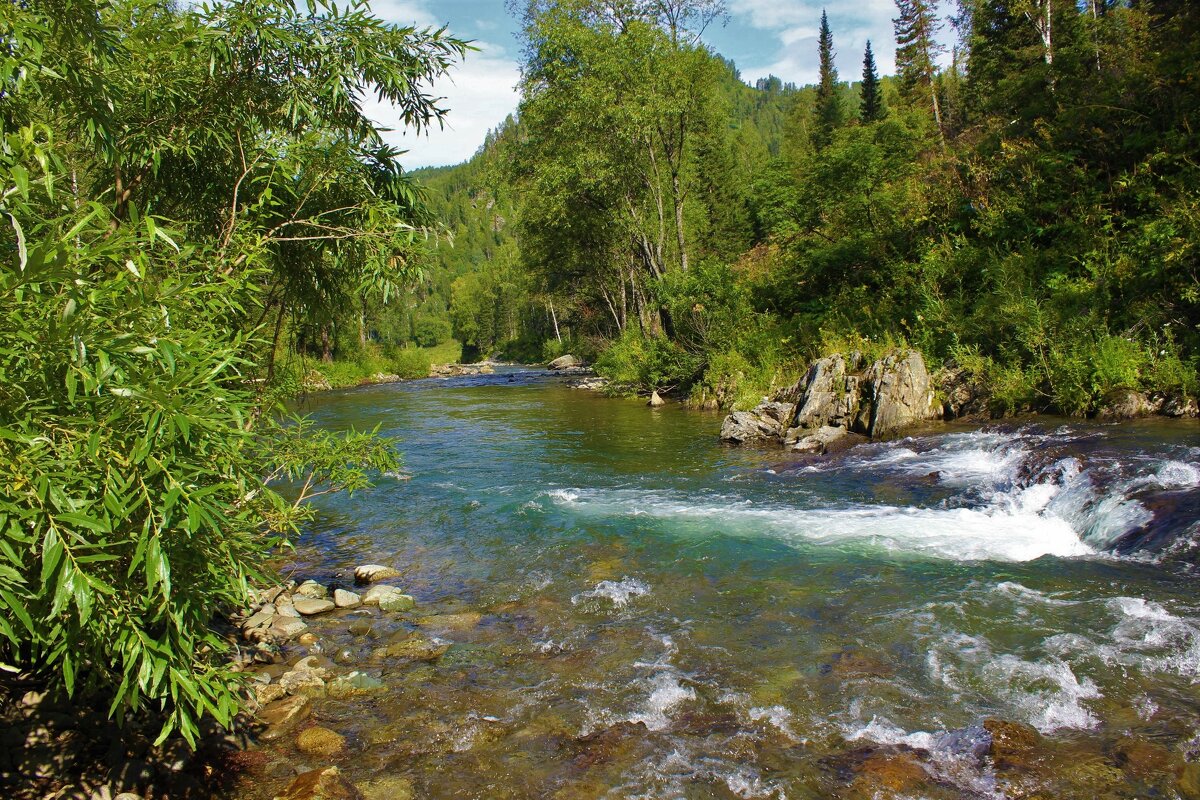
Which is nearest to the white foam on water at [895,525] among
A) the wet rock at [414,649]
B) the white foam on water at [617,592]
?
the white foam on water at [617,592]

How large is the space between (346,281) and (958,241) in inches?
730

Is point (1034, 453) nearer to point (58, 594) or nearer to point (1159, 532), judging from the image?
point (1159, 532)

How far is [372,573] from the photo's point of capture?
9.92m

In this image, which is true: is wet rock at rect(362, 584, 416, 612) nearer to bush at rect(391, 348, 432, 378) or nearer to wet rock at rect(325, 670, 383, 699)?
wet rock at rect(325, 670, 383, 699)

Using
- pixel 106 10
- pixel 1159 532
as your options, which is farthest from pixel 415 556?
pixel 1159 532

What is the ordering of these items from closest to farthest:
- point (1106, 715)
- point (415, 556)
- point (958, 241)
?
point (1106, 715) → point (415, 556) → point (958, 241)

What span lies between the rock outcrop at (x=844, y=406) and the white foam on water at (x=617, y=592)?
8.83m

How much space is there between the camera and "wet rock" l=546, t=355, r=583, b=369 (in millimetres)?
59800

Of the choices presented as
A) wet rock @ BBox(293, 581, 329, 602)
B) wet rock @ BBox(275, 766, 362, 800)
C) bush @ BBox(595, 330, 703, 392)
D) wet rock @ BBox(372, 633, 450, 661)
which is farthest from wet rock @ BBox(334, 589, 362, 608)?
bush @ BBox(595, 330, 703, 392)

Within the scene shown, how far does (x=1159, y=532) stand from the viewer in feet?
29.1

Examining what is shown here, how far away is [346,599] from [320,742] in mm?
3235

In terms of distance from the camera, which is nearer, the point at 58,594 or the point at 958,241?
the point at 58,594

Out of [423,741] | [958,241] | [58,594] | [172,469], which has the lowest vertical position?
[423,741]

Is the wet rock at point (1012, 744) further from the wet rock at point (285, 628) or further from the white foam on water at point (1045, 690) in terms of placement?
the wet rock at point (285, 628)
